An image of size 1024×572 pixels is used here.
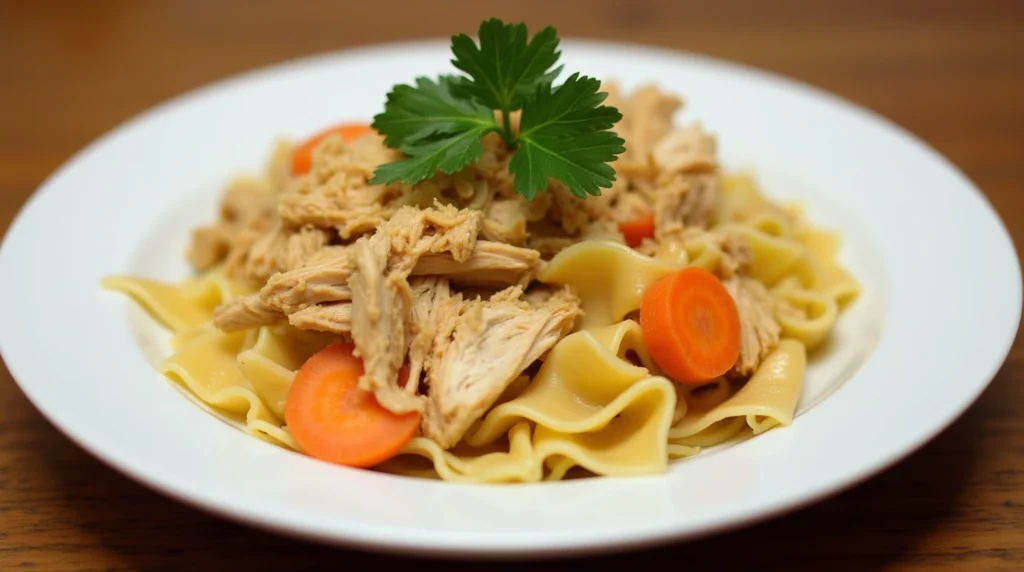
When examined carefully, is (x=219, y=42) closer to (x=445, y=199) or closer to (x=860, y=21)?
(x=445, y=199)

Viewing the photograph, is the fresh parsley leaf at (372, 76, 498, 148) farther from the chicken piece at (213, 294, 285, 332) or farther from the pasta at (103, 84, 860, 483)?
the chicken piece at (213, 294, 285, 332)

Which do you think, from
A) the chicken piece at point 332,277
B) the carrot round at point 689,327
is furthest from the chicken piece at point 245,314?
the carrot round at point 689,327

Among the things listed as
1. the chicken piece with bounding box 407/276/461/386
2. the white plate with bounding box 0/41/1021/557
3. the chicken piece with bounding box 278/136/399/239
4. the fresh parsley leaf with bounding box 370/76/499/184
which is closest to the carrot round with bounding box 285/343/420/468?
the white plate with bounding box 0/41/1021/557

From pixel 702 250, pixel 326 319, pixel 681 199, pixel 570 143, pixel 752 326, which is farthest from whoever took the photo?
pixel 681 199

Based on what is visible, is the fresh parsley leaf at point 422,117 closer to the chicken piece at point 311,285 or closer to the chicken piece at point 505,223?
the chicken piece at point 505,223

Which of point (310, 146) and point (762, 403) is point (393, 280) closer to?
point (762, 403)

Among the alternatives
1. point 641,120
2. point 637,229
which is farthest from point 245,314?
point 641,120
